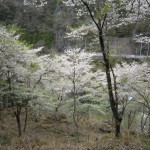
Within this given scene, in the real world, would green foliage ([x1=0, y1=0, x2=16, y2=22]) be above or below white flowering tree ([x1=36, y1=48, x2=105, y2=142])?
above

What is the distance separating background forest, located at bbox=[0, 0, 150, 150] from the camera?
8.56 m

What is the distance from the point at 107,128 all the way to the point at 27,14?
24.1 metres

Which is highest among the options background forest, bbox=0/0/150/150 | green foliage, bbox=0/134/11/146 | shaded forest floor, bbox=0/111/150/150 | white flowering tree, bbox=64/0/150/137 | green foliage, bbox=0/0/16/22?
green foliage, bbox=0/0/16/22

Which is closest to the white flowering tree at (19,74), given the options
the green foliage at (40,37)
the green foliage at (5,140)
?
the green foliage at (5,140)

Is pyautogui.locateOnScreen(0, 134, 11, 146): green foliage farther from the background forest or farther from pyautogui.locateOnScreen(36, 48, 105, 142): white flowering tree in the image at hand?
pyautogui.locateOnScreen(36, 48, 105, 142): white flowering tree

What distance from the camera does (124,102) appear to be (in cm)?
1625

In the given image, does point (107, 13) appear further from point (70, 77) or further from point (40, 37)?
point (40, 37)

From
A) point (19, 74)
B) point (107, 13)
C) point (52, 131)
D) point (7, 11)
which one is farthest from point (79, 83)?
point (7, 11)

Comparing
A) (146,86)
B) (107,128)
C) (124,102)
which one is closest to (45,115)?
(107,128)

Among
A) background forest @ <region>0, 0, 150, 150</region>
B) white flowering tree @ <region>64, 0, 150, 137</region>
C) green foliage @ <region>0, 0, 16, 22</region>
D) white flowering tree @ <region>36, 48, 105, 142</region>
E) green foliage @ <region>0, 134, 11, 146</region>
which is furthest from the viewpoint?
green foliage @ <region>0, 0, 16, 22</region>

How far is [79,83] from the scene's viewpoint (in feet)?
47.4

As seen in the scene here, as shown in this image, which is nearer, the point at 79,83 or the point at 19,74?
the point at 19,74

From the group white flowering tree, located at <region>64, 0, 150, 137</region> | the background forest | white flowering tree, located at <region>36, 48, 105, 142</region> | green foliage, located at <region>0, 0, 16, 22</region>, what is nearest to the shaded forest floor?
the background forest

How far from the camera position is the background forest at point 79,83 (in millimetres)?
8563
